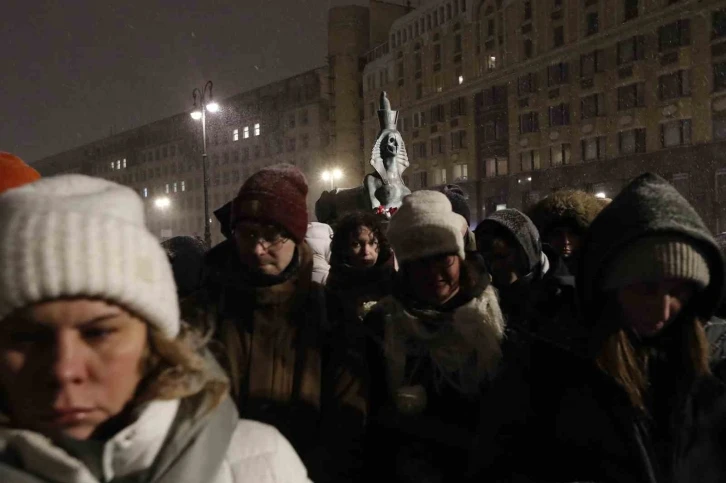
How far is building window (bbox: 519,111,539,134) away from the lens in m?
44.2

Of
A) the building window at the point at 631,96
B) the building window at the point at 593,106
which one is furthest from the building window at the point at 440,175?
the building window at the point at 631,96

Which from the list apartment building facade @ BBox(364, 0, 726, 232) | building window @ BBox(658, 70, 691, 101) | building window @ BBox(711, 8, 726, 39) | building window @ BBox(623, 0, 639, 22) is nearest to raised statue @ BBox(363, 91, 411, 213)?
apartment building facade @ BBox(364, 0, 726, 232)

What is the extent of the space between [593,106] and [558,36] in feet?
19.2

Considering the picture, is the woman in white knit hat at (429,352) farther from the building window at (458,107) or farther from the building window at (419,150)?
the building window at (419,150)

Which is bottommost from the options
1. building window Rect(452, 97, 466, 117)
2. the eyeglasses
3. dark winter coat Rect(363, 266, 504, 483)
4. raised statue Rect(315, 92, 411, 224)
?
dark winter coat Rect(363, 266, 504, 483)

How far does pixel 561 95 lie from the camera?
139 ft

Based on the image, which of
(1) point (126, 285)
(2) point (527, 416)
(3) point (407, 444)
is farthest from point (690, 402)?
(1) point (126, 285)

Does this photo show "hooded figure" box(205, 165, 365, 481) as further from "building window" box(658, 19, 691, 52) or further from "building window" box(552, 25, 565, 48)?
"building window" box(552, 25, 565, 48)

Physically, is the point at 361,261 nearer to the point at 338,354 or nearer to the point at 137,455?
the point at 338,354

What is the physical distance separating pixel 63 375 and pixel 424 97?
2177 inches

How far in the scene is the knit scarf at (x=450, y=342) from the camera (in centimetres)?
279

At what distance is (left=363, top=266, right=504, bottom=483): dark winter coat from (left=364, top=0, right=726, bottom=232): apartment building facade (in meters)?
→ 35.1

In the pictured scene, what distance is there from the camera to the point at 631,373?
2.09m

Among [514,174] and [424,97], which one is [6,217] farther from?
[424,97]
